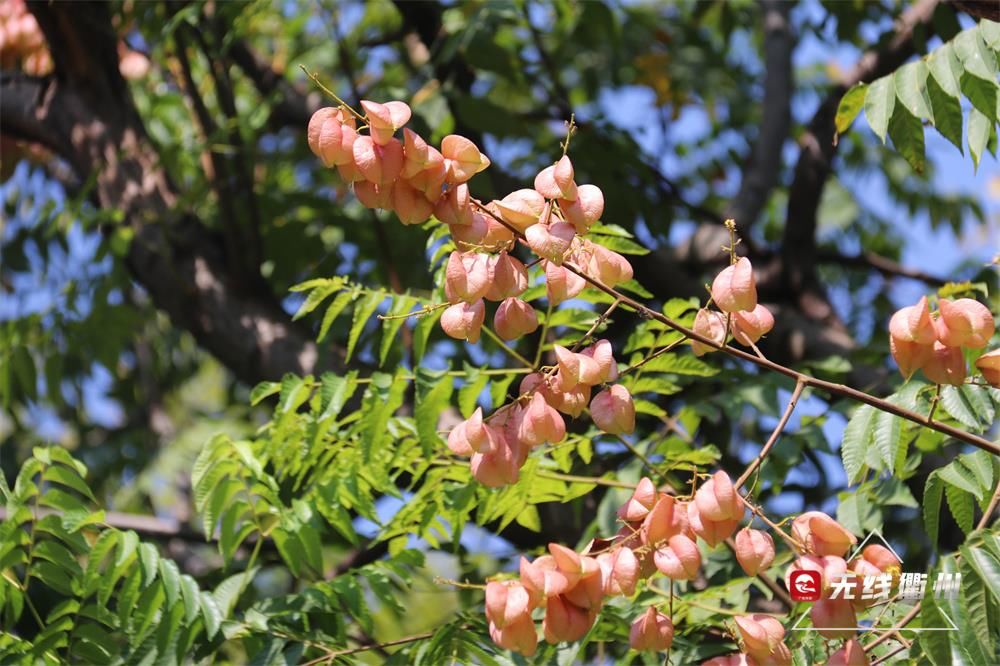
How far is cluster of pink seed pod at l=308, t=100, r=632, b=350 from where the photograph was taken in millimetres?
1441

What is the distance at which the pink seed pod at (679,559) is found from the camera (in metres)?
1.42

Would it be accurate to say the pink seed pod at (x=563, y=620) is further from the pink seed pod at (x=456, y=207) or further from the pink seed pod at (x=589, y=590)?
the pink seed pod at (x=456, y=207)

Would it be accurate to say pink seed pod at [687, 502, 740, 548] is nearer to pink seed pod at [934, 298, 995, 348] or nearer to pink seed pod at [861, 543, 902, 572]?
pink seed pod at [861, 543, 902, 572]

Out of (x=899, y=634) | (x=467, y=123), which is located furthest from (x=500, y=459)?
(x=467, y=123)

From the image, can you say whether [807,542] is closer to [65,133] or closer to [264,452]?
[264,452]

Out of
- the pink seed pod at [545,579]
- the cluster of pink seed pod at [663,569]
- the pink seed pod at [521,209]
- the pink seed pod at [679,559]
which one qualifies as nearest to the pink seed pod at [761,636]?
the cluster of pink seed pod at [663,569]

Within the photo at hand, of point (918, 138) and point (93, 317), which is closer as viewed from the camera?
point (918, 138)

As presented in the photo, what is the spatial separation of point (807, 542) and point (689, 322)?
2.28 feet

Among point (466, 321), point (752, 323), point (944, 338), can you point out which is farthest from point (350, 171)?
point (944, 338)

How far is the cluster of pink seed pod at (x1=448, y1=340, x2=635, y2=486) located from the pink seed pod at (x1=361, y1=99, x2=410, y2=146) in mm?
340

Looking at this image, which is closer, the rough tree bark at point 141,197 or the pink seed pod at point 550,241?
the pink seed pod at point 550,241

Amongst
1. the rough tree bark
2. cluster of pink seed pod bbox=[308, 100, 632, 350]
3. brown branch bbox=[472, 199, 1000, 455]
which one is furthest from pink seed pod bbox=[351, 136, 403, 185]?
the rough tree bark

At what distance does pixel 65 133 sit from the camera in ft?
11.3

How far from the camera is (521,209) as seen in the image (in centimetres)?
150
